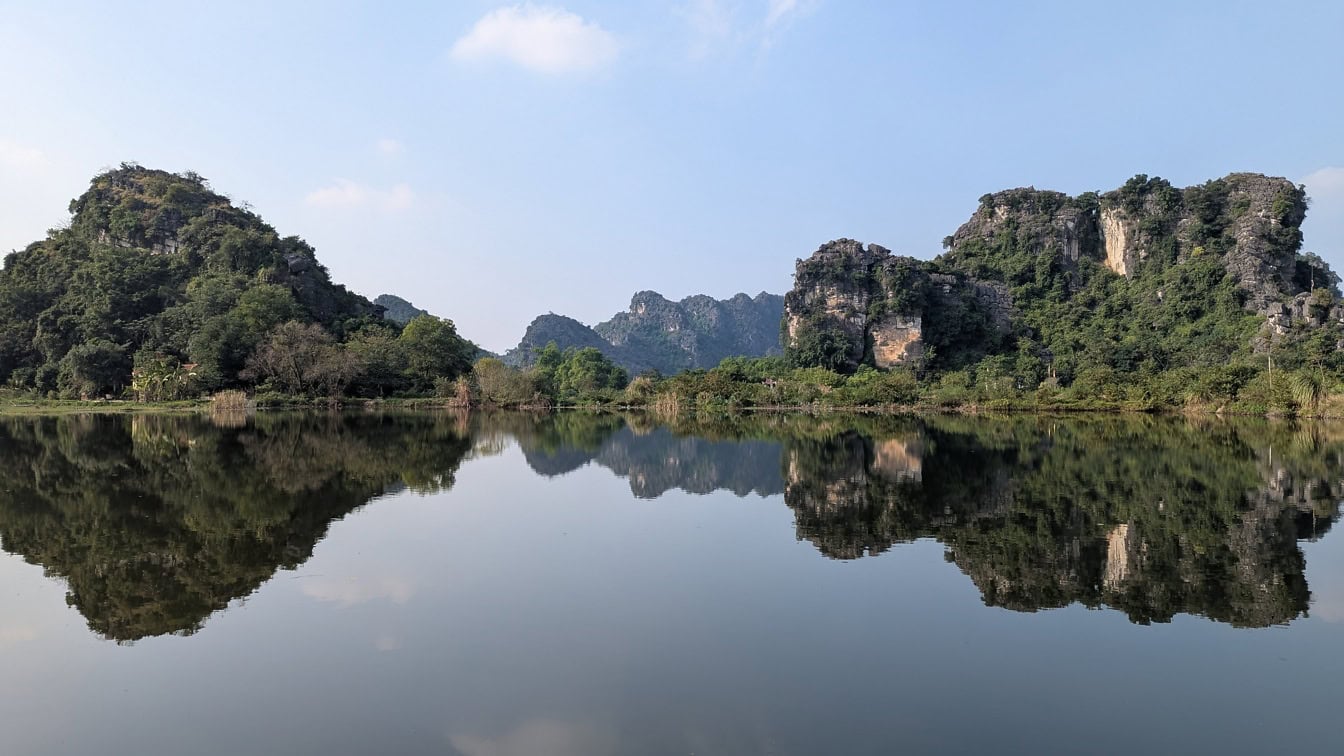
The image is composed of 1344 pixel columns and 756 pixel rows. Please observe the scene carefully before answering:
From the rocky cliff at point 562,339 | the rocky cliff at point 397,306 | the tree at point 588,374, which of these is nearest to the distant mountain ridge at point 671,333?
the rocky cliff at point 562,339

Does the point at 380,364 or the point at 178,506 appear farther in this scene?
the point at 380,364

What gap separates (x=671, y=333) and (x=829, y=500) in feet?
480

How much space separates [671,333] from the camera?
517 ft

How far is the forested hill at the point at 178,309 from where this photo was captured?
152ft

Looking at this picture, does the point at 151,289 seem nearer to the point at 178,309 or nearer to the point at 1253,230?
the point at 178,309

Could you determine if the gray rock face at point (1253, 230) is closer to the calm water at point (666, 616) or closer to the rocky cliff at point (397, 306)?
the calm water at point (666, 616)

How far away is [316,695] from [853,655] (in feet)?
11.2

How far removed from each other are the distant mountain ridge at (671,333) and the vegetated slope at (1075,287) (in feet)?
180

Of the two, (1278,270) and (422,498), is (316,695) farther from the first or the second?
(1278,270)

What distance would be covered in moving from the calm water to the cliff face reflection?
0.07 meters

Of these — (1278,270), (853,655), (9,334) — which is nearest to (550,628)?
(853,655)

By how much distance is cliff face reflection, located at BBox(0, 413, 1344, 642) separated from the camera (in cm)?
675

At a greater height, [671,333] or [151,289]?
[671,333]

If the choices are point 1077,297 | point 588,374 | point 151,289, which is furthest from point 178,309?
point 1077,297
